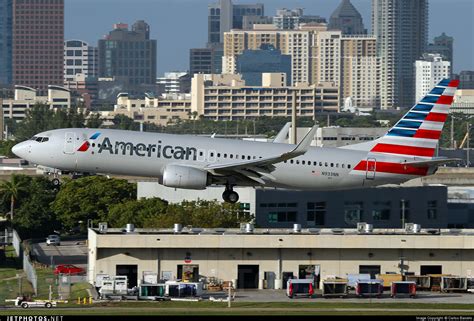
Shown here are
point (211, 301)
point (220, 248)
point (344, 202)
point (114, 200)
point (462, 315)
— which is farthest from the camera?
point (114, 200)

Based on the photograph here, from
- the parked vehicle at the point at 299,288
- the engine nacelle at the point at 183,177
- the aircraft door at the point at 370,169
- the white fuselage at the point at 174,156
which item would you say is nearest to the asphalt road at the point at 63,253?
the white fuselage at the point at 174,156

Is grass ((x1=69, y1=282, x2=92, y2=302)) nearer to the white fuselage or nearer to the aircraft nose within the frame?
the white fuselage

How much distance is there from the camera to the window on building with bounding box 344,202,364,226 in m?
141

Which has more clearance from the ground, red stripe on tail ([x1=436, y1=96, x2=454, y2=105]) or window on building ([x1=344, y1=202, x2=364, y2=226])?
red stripe on tail ([x1=436, y1=96, x2=454, y2=105])

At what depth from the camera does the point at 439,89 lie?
365 ft

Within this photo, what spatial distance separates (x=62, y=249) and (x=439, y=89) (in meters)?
48.8

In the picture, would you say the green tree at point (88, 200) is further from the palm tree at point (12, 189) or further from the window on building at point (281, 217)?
the window on building at point (281, 217)

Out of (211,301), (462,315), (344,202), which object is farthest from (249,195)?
(462,315)

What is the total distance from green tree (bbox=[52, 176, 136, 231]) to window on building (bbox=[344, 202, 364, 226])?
1129 inches

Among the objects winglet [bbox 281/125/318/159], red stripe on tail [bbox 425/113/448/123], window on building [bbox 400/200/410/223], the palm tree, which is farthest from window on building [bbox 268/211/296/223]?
winglet [bbox 281/125/318/159]

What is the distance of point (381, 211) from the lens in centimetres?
14312

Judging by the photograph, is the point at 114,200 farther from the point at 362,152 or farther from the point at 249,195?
the point at 362,152

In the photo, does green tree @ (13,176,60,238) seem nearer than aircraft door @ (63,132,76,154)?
No

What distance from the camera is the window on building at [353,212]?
463 feet
